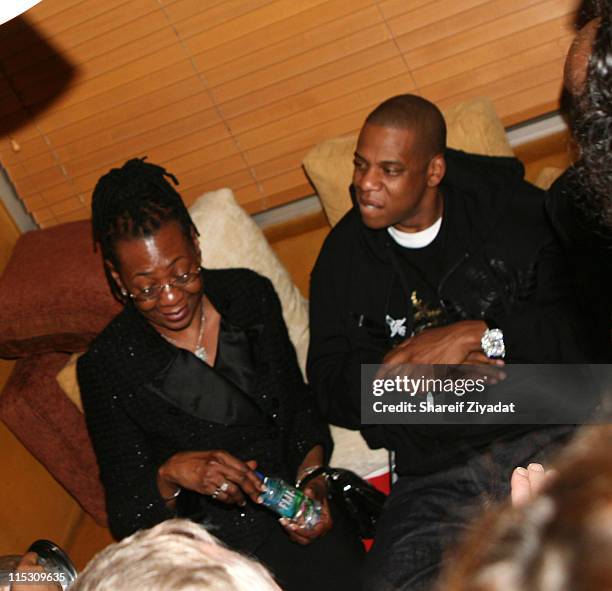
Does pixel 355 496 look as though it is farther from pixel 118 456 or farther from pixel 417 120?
pixel 417 120

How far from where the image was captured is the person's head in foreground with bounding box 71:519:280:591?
119 centimetres

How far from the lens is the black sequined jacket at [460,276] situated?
2.78 meters

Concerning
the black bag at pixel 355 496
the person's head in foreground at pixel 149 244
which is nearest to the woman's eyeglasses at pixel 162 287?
the person's head in foreground at pixel 149 244

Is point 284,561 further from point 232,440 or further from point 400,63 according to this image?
point 400,63

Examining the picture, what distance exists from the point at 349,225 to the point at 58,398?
1158mm

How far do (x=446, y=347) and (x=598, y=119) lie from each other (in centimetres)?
109

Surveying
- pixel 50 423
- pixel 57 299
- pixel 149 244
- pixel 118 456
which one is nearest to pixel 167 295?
pixel 149 244

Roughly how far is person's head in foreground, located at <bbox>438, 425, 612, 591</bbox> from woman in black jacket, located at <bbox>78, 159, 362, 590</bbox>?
1736mm

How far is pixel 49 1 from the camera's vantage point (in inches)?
127

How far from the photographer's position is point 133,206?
8.44 ft

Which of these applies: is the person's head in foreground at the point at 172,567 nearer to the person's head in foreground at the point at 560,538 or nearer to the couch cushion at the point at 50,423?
the person's head in foreground at the point at 560,538

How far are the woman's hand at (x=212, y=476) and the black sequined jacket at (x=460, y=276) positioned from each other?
45 centimetres

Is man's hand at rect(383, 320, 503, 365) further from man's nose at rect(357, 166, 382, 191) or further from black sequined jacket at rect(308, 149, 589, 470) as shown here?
man's nose at rect(357, 166, 382, 191)

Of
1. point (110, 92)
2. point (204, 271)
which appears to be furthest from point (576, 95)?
point (110, 92)
